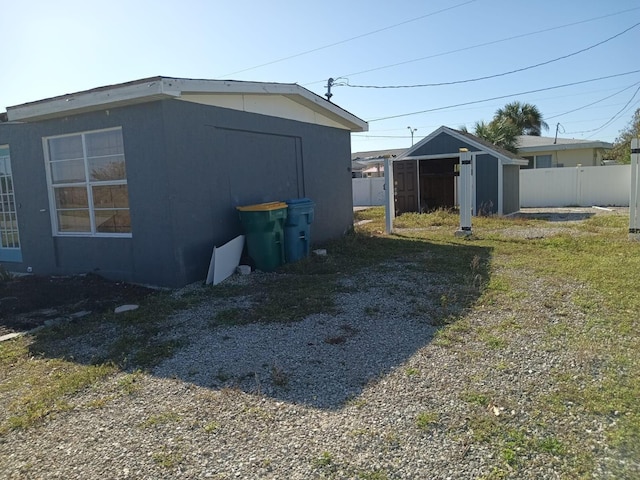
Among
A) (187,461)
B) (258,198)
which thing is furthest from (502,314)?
(258,198)

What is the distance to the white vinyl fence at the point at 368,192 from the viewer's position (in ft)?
93.8

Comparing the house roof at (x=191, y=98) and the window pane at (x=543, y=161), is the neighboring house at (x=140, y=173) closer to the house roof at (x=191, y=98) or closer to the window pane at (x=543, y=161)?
the house roof at (x=191, y=98)

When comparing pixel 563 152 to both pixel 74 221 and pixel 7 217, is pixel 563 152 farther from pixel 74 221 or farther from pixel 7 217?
pixel 7 217

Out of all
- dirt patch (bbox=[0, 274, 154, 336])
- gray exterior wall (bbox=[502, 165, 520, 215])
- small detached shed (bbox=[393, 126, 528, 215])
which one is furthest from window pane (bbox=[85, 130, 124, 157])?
gray exterior wall (bbox=[502, 165, 520, 215])

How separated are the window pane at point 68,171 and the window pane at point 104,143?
358 mm

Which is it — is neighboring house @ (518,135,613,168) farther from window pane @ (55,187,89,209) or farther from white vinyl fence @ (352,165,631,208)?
window pane @ (55,187,89,209)

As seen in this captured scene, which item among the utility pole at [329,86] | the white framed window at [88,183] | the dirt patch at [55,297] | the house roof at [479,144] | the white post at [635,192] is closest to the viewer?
the dirt patch at [55,297]

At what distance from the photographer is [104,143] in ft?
25.4

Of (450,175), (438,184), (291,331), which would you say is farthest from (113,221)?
(438,184)

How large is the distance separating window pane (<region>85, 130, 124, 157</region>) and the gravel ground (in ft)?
12.0

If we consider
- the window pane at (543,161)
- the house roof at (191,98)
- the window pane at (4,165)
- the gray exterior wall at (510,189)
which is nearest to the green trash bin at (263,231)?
the house roof at (191,98)

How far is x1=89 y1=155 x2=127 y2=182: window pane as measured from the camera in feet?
25.1

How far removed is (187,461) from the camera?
2922 mm

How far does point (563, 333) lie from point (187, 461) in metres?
3.79
